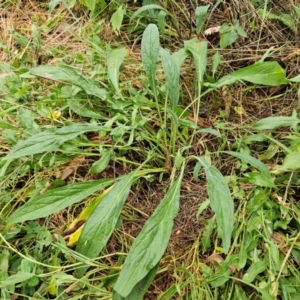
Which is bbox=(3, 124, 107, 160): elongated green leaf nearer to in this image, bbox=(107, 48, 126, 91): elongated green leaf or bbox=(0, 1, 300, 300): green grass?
bbox=(0, 1, 300, 300): green grass

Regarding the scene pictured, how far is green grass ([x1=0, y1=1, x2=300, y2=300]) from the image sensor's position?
128 cm

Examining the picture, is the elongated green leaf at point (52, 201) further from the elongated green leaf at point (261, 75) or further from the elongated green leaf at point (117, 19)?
the elongated green leaf at point (117, 19)

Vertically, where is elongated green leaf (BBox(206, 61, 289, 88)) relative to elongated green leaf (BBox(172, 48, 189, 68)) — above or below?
below

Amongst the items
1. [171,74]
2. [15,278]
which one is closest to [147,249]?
[15,278]

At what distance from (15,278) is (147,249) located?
368 millimetres

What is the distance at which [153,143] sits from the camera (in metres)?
1.55

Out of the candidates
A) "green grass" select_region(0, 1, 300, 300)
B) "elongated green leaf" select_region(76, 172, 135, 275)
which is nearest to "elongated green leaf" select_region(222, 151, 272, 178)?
"green grass" select_region(0, 1, 300, 300)

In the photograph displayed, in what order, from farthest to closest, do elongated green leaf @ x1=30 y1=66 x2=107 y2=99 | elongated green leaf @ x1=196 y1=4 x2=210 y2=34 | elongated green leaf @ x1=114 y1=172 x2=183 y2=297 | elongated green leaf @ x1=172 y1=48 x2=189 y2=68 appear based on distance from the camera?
elongated green leaf @ x1=196 y1=4 x2=210 y2=34
elongated green leaf @ x1=172 y1=48 x2=189 y2=68
elongated green leaf @ x1=30 y1=66 x2=107 y2=99
elongated green leaf @ x1=114 y1=172 x2=183 y2=297

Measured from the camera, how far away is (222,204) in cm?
121

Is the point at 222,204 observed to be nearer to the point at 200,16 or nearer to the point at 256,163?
the point at 256,163

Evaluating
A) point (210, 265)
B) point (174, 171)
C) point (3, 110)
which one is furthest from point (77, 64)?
point (210, 265)

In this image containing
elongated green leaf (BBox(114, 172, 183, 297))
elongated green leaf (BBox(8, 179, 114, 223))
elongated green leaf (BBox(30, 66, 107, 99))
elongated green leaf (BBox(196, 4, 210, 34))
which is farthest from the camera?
elongated green leaf (BBox(196, 4, 210, 34))

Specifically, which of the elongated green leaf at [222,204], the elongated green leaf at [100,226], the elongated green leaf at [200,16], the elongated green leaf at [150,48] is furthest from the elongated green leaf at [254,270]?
the elongated green leaf at [200,16]

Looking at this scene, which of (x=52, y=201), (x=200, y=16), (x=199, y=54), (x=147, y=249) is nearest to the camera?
(x=147, y=249)
